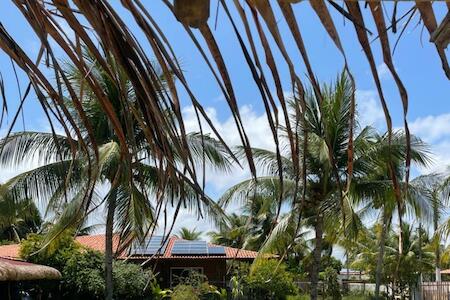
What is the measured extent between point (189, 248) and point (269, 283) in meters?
3.52

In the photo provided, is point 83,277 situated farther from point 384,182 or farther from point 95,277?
point 384,182

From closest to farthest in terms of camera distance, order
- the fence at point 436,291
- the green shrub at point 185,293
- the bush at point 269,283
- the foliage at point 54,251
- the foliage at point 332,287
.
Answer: the foliage at point 54,251 < the green shrub at point 185,293 < the bush at point 269,283 < the fence at point 436,291 < the foliage at point 332,287

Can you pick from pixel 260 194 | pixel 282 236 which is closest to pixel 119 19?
pixel 282 236

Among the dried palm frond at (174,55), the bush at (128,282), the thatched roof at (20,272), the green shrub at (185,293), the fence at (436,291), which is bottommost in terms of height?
the fence at (436,291)

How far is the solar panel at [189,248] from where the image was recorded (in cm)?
2627

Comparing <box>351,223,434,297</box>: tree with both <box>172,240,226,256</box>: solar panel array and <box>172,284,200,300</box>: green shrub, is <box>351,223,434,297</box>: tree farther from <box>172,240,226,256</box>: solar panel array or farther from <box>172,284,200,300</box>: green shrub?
<box>172,284,200,300</box>: green shrub

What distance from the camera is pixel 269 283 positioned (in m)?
26.8

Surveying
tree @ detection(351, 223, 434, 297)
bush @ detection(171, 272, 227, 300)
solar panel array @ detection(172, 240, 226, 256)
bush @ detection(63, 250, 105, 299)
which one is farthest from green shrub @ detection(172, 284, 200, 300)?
tree @ detection(351, 223, 434, 297)

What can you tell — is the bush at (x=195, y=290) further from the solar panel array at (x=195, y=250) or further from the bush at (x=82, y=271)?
the solar panel array at (x=195, y=250)

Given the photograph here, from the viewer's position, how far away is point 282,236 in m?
17.5

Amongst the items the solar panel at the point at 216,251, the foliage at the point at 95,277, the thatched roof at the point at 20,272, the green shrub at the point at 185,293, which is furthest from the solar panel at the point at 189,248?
the thatched roof at the point at 20,272

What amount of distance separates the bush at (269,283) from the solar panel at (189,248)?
2.18 m

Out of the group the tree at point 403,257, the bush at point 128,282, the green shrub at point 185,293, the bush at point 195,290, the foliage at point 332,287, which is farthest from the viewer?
the tree at point 403,257

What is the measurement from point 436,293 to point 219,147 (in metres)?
16.4
